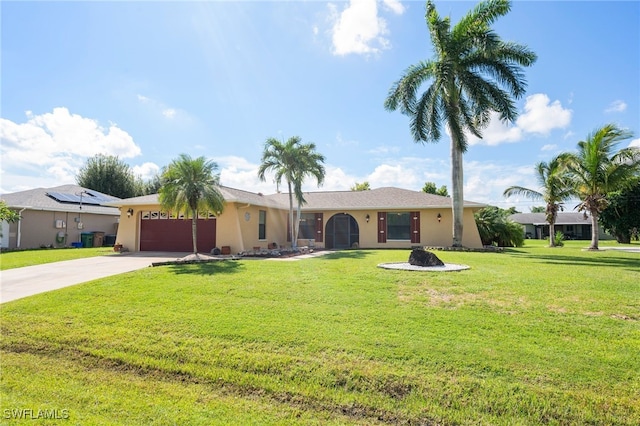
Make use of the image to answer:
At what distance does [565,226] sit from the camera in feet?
147

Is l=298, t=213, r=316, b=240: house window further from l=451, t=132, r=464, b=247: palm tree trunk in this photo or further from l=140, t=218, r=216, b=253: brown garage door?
l=451, t=132, r=464, b=247: palm tree trunk

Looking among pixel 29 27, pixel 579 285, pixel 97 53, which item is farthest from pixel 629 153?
pixel 29 27

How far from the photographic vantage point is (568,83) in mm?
13734

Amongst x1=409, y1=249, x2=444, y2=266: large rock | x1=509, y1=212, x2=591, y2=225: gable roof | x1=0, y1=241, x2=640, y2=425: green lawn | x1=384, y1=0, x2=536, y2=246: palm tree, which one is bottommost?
x1=0, y1=241, x2=640, y2=425: green lawn

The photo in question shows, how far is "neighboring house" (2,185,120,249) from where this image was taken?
63.0ft

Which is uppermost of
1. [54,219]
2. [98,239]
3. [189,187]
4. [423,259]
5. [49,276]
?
[189,187]

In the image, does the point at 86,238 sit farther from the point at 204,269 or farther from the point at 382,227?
the point at 382,227

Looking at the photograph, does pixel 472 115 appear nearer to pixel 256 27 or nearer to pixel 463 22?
pixel 463 22

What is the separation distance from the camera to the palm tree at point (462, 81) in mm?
15914

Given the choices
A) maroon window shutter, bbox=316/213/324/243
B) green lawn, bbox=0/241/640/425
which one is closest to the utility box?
maroon window shutter, bbox=316/213/324/243

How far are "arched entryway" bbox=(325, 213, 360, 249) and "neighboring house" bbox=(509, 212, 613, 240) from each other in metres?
29.8

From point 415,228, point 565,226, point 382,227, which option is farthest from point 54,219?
point 565,226

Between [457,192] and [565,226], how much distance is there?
3810 centimetres

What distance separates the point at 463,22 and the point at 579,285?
13923mm
